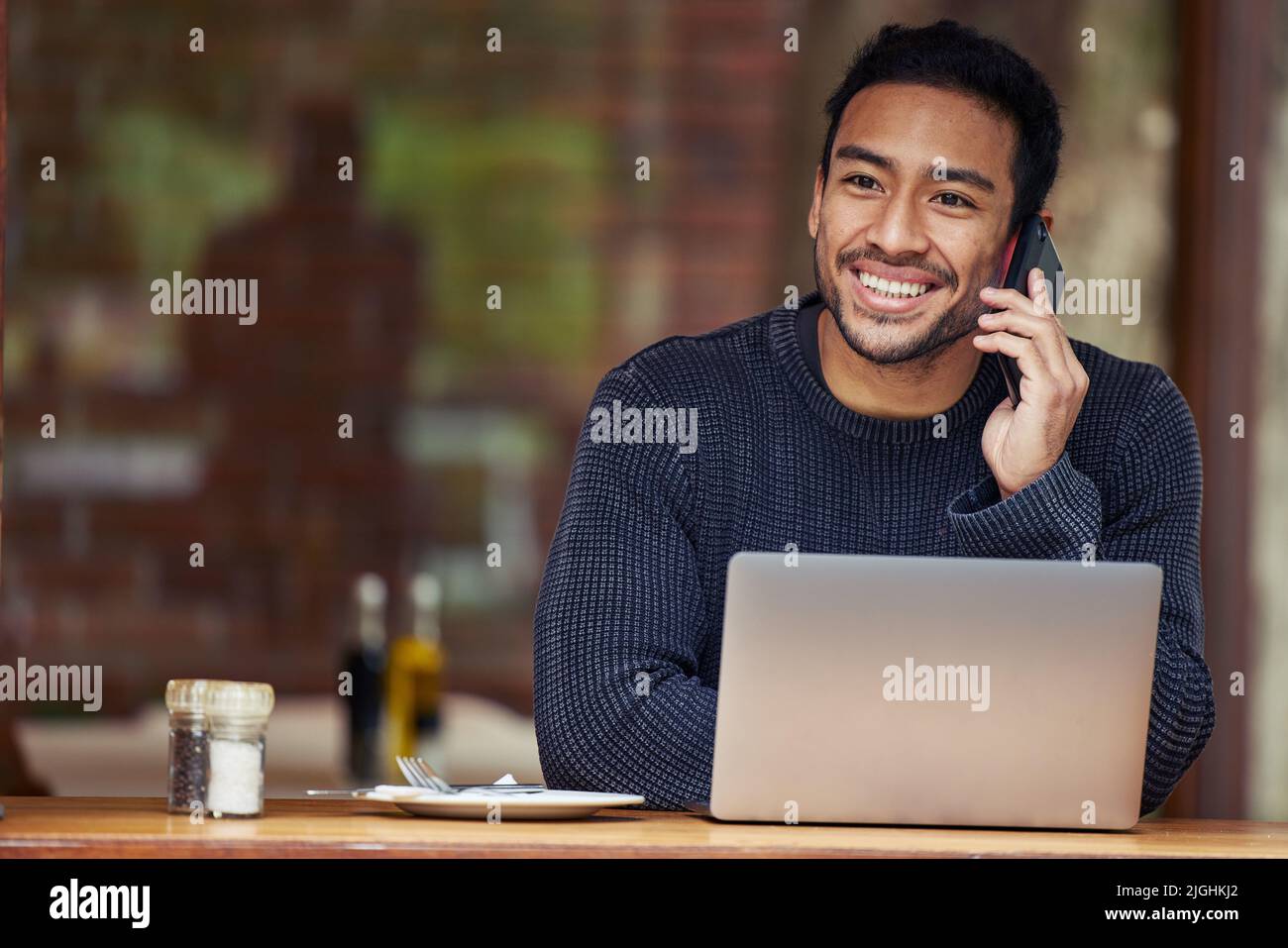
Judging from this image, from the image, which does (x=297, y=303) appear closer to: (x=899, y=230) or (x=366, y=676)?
(x=366, y=676)

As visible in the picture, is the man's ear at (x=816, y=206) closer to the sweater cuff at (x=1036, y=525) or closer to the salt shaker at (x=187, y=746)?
the sweater cuff at (x=1036, y=525)

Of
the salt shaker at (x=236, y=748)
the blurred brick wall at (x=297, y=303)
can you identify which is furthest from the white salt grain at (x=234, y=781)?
the blurred brick wall at (x=297, y=303)

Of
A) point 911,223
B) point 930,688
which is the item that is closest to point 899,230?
point 911,223

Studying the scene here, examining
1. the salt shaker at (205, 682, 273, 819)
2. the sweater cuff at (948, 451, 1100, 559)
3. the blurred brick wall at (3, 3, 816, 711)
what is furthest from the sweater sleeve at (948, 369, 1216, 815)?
the blurred brick wall at (3, 3, 816, 711)

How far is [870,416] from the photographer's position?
212 centimetres

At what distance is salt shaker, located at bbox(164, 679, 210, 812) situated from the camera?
54.2 inches

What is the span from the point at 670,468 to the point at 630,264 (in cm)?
178

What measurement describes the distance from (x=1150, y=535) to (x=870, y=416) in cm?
35

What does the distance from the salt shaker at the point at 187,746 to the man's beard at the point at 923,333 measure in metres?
0.95
